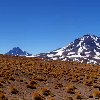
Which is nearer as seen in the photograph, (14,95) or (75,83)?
(14,95)

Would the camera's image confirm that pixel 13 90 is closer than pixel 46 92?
Yes

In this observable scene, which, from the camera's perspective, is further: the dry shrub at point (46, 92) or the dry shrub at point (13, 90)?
the dry shrub at point (46, 92)

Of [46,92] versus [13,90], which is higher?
[13,90]

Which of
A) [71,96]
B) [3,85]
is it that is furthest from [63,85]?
[3,85]

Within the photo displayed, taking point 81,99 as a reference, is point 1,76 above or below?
above

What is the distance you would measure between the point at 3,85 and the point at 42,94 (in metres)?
4.38

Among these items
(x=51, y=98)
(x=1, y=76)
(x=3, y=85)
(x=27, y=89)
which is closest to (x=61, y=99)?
(x=51, y=98)

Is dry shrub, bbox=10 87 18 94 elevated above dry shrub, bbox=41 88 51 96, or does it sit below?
Answer: above

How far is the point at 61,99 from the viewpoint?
30172 millimetres

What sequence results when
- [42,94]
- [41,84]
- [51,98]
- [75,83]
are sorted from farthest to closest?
[75,83], [41,84], [42,94], [51,98]

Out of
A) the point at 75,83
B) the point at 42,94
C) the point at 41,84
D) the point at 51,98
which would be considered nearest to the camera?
the point at 51,98

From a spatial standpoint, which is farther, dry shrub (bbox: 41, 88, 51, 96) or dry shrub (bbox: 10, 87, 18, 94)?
dry shrub (bbox: 41, 88, 51, 96)

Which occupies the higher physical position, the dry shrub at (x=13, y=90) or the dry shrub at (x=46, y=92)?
the dry shrub at (x=13, y=90)

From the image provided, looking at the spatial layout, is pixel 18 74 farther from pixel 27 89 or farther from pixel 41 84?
pixel 27 89
